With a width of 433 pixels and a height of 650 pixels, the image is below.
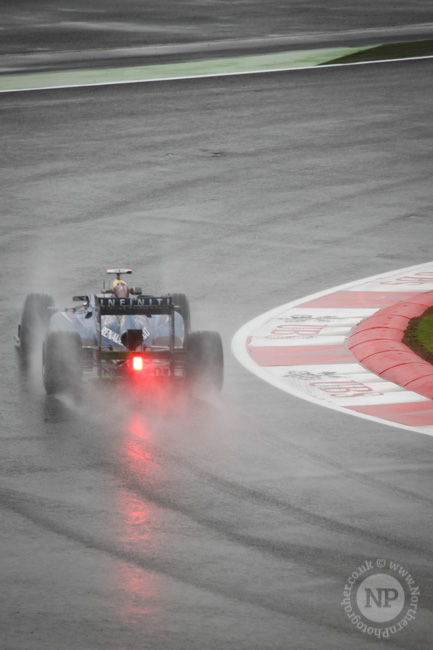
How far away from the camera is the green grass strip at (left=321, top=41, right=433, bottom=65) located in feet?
107

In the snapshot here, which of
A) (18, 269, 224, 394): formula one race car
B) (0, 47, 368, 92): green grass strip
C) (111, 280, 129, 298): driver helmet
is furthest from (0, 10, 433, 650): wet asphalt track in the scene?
(0, 47, 368, 92): green grass strip

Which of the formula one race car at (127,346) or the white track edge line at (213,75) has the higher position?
the white track edge line at (213,75)

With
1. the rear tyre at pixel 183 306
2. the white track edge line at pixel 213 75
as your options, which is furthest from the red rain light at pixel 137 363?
the white track edge line at pixel 213 75

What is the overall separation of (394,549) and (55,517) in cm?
242

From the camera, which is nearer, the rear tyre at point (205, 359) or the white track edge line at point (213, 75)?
the rear tyre at point (205, 359)

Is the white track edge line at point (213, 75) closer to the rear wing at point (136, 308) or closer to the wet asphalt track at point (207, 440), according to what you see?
the wet asphalt track at point (207, 440)

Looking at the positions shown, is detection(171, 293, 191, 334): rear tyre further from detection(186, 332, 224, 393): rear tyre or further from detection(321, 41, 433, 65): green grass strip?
detection(321, 41, 433, 65): green grass strip

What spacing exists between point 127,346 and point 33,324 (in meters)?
1.47

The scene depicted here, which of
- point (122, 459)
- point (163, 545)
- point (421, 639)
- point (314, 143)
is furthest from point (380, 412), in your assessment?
point (314, 143)

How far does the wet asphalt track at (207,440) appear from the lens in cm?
782

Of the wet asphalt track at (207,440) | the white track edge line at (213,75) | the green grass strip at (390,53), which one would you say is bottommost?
the wet asphalt track at (207,440)

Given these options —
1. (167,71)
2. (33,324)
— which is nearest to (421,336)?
(33,324)

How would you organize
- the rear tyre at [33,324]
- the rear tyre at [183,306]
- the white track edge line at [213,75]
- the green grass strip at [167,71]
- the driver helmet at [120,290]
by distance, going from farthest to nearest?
the green grass strip at [167,71]
the white track edge line at [213,75]
the rear tyre at [183,306]
the rear tyre at [33,324]
the driver helmet at [120,290]

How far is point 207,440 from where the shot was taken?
11.0 metres
